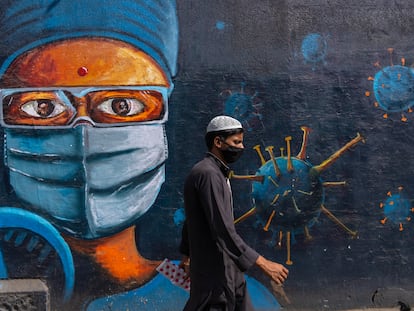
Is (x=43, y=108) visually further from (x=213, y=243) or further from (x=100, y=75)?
(x=213, y=243)

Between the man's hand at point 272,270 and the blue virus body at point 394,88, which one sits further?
the blue virus body at point 394,88

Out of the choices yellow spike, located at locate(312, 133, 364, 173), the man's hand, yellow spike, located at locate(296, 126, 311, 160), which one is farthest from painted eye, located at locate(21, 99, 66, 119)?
the man's hand

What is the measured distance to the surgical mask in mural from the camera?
219 inches

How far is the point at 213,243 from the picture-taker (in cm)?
366

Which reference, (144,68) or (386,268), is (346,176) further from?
(144,68)

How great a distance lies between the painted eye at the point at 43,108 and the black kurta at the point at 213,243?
7.46ft

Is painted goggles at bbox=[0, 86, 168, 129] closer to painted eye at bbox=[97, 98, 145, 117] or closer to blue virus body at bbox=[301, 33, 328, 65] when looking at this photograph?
painted eye at bbox=[97, 98, 145, 117]

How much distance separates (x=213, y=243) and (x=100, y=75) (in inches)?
98.8

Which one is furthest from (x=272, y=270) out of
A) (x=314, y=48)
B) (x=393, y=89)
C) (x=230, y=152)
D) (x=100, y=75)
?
(x=393, y=89)

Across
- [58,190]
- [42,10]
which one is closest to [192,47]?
[42,10]

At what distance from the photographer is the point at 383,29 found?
19.5 ft

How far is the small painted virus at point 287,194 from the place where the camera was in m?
5.80

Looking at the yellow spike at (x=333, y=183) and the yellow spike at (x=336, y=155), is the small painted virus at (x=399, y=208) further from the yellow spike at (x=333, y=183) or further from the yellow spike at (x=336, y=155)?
the yellow spike at (x=336, y=155)

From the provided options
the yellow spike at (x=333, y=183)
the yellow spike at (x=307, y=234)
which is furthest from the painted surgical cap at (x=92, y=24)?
the yellow spike at (x=307, y=234)
